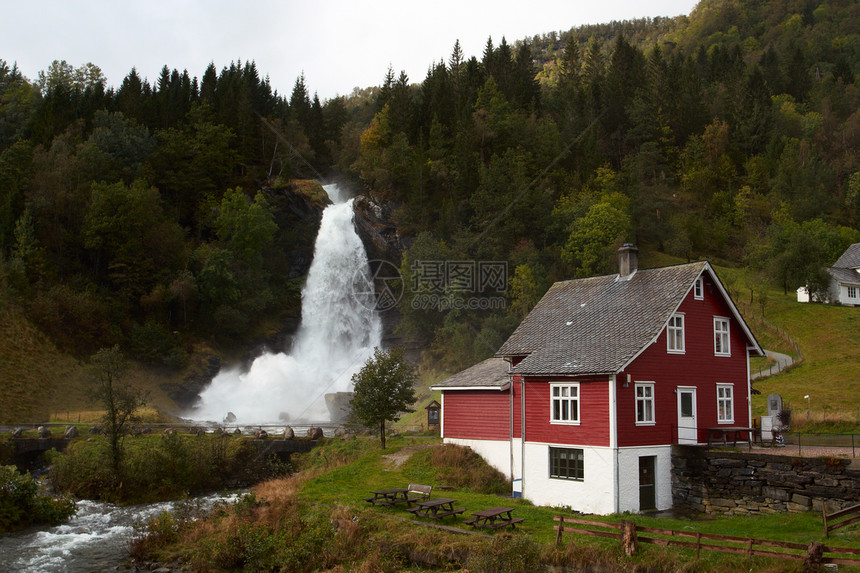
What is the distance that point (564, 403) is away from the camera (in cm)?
2303

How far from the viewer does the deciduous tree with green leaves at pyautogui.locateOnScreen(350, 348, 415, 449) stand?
101 feet

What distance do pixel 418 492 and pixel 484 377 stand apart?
732cm

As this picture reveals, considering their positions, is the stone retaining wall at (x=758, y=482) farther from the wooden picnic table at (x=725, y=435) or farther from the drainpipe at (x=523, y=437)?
the drainpipe at (x=523, y=437)

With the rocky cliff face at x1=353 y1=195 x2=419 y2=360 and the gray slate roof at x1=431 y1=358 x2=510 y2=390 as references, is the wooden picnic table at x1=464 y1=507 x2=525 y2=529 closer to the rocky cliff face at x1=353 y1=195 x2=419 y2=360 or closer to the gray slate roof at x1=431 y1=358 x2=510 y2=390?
the gray slate roof at x1=431 y1=358 x2=510 y2=390

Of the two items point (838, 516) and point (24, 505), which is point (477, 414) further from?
point (24, 505)

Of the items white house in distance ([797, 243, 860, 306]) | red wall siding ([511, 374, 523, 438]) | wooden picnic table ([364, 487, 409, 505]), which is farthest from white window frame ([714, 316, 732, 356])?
white house in distance ([797, 243, 860, 306])

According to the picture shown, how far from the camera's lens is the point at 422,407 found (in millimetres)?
47281

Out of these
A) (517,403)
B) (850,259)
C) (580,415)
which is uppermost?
(850,259)

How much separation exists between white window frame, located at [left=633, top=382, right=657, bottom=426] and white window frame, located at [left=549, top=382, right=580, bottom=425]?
200 centimetres

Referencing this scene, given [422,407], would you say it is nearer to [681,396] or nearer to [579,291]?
[579,291]

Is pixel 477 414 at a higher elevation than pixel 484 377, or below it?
below

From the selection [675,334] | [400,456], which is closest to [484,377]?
[400,456]

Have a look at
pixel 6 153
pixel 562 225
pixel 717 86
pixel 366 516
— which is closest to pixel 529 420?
pixel 366 516

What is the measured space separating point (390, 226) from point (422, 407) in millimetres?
23419
